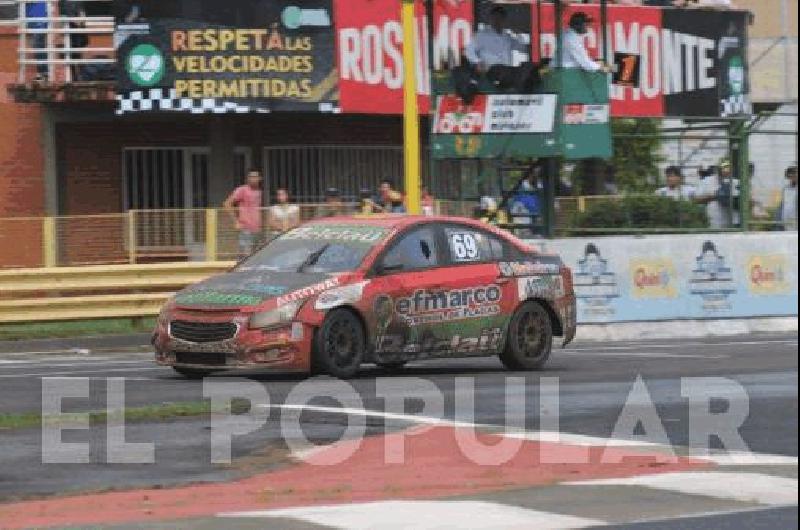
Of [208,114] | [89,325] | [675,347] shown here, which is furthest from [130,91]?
[675,347]

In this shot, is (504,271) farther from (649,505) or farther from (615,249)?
(649,505)

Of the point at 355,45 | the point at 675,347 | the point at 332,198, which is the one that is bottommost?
the point at 675,347

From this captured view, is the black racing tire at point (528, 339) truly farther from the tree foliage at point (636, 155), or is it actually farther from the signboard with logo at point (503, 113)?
the tree foliage at point (636, 155)

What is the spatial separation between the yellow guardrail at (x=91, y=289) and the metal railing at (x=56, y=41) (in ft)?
13.2

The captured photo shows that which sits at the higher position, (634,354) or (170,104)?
(170,104)

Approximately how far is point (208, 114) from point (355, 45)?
245 cm

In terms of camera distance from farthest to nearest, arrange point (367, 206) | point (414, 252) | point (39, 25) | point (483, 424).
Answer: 1. point (39, 25)
2. point (367, 206)
3. point (414, 252)
4. point (483, 424)

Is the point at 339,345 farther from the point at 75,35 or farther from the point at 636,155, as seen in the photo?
the point at 636,155

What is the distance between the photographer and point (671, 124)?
1334 inches

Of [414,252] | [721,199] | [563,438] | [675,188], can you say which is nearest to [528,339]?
[414,252]

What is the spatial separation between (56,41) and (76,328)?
568cm

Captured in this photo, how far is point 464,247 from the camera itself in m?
18.0

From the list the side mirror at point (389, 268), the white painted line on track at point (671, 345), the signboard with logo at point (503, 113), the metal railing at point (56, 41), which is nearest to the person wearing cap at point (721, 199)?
the signboard with logo at point (503, 113)

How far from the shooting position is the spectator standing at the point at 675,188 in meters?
26.2
